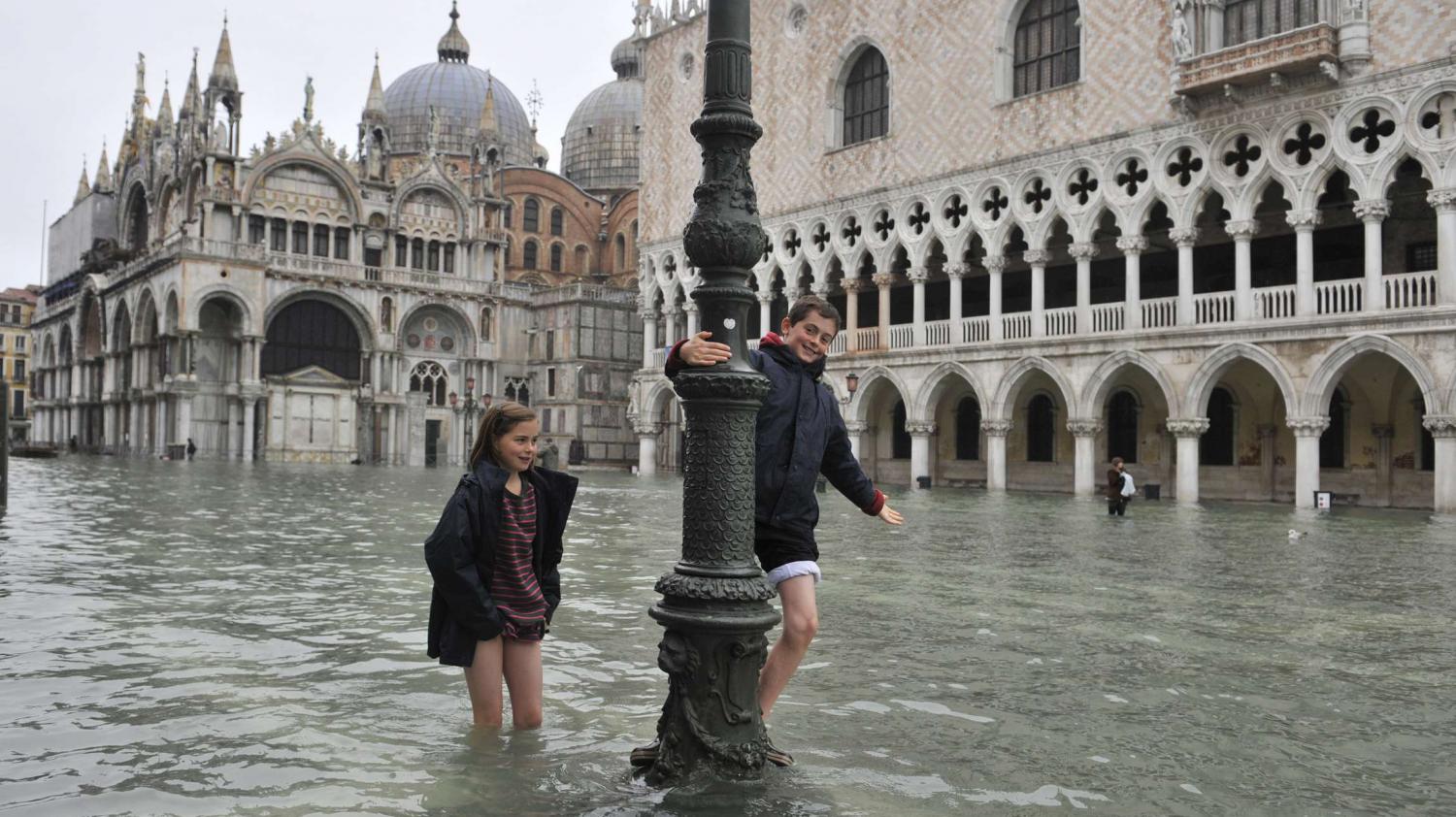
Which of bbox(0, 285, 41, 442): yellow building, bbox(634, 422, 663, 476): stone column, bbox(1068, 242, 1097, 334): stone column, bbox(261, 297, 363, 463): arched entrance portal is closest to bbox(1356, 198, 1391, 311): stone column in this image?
bbox(1068, 242, 1097, 334): stone column

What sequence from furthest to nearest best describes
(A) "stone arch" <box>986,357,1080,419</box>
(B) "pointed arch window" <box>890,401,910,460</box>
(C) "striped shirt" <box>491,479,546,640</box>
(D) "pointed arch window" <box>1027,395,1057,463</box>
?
(B) "pointed arch window" <box>890,401,910,460</box> → (D) "pointed arch window" <box>1027,395,1057,463</box> → (A) "stone arch" <box>986,357,1080,419</box> → (C) "striped shirt" <box>491,479,546,640</box>

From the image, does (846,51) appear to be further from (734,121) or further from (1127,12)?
(734,121)

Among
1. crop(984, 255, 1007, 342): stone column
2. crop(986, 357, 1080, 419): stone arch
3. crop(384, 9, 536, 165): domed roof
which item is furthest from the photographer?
crop(384, 9, 536, 165): domed roof

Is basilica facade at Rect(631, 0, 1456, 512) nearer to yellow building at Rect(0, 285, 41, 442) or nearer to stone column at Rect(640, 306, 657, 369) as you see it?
stone column at Rect(640, 306, 657, 369)

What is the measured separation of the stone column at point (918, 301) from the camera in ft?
108

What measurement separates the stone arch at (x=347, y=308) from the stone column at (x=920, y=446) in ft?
92.3

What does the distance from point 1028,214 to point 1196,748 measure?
26505 mm

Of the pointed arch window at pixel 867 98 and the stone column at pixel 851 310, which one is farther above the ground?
the pointed arch window at pixel 867 98

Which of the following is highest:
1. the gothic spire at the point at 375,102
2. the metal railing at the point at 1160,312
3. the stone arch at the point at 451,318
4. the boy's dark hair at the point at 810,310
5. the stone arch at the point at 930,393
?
the gothic spire at the point at 375,102

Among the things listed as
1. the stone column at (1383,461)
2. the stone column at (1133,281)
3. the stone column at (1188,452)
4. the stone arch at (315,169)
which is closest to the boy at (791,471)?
the stone column at (1188,452)

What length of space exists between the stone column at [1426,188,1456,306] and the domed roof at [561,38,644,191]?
49.4m

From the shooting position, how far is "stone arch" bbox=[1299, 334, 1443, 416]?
72.6 ft

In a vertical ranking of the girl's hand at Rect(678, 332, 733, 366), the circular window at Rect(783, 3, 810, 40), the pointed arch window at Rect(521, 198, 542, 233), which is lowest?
the girl's hand at Rect(678, 332, 733, 366)

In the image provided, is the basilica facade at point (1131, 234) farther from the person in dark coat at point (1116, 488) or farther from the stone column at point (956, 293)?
the person in dark coat at point (1116, 488)
